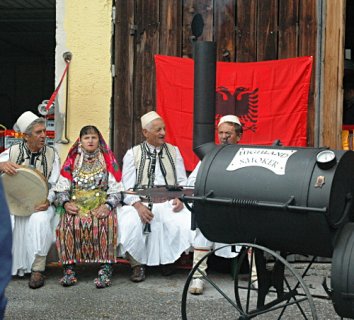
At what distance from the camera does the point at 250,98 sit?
607 centimetres

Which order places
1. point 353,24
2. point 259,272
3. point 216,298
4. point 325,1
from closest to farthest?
point 259,272 < point 216,298 < point 325,1 < point 353,24

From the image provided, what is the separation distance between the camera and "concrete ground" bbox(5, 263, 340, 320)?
14.9ft

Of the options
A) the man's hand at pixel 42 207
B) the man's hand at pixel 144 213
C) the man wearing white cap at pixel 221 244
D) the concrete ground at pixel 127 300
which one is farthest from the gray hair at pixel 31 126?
the man wearing white cap at pixel 221 244

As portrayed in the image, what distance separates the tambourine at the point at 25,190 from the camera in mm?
5266

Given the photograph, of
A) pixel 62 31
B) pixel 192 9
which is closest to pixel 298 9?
pixel 192 9

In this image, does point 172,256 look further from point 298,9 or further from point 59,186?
point 298,9

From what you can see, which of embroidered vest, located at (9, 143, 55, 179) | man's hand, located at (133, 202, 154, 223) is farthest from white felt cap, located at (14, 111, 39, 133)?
man's hand, located at (133, 202, 154, 223)

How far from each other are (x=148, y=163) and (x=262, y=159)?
257 cm

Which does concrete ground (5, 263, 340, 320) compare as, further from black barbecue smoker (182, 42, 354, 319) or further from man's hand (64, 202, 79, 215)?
black barbecue smoker (182, 42, 354, 319)

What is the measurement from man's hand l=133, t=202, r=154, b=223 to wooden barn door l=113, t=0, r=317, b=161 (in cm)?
96

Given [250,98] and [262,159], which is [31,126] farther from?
[262,159]

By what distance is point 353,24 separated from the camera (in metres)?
8.40

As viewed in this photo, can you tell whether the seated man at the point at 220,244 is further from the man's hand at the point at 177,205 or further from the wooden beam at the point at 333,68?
the wooden beam at the point at 333,68

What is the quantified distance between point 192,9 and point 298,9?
3.35ft
